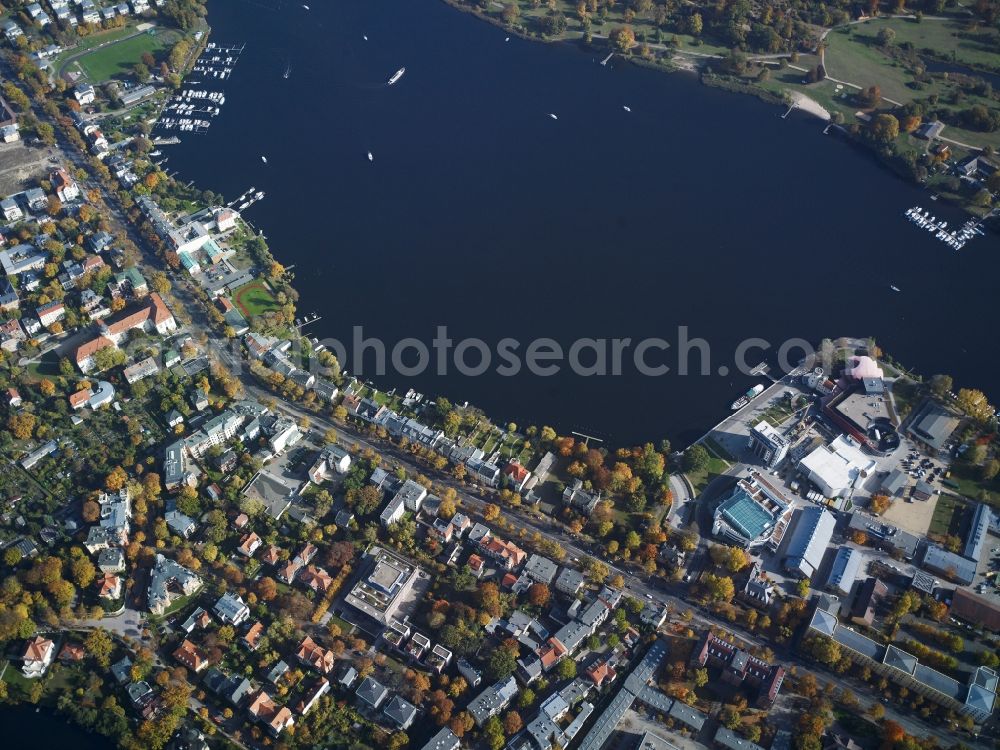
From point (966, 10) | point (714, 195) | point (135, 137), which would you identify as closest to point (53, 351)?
point (135, 137)

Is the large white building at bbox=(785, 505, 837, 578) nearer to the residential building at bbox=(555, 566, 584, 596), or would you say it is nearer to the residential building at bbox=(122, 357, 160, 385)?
the residential building at bbox=(555, 566, 584, 596)

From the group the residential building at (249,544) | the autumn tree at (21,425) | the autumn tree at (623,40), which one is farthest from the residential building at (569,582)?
the autumn tree at (623,40)

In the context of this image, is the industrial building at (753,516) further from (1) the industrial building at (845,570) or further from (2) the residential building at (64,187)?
(2) the residential building at (64,187)

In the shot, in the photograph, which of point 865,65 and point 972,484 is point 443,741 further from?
point 865,65

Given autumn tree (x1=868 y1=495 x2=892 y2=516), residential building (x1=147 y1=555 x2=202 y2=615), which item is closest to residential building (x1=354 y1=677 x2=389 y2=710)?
residential building (x1=147 y1=555 x2=202 y2=615)

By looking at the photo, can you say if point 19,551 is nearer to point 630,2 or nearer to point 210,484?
point 210,484

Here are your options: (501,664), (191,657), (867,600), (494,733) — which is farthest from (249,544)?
(867,600)

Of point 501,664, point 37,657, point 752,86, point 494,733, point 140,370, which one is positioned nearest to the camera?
point 494,733
